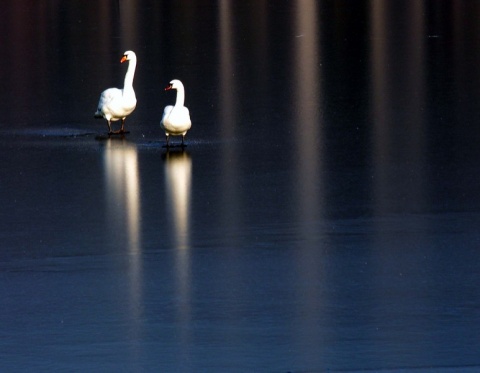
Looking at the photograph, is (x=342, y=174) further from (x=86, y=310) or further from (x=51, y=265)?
(x=86, y=310)

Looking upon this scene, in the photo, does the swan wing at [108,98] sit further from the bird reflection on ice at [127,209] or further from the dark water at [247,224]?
the bird reflection on ice at [127,209]

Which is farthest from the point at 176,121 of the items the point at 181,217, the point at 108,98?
the point at 181,217

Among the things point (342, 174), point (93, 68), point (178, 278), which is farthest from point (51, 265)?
point (93, 68)

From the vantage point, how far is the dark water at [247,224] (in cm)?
622

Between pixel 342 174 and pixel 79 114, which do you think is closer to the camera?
pixel 342 174

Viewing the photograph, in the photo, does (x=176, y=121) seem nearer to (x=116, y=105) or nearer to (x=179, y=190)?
(x=116, y=105)

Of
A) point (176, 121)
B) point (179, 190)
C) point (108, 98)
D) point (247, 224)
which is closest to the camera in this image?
point (247, 224)

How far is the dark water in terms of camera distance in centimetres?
622

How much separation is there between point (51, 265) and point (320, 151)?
4459 mm

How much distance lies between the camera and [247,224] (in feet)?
29.0

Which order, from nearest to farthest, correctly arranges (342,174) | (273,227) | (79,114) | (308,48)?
(273,227) → (342,174) → (79,114) → (308,48)

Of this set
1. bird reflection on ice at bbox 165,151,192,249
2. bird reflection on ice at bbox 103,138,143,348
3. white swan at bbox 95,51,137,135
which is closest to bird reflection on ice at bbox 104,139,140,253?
bird reflection on ice at bbox 103,138,143,348

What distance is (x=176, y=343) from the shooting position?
6207 mm

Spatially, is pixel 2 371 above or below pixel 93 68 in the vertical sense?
below
